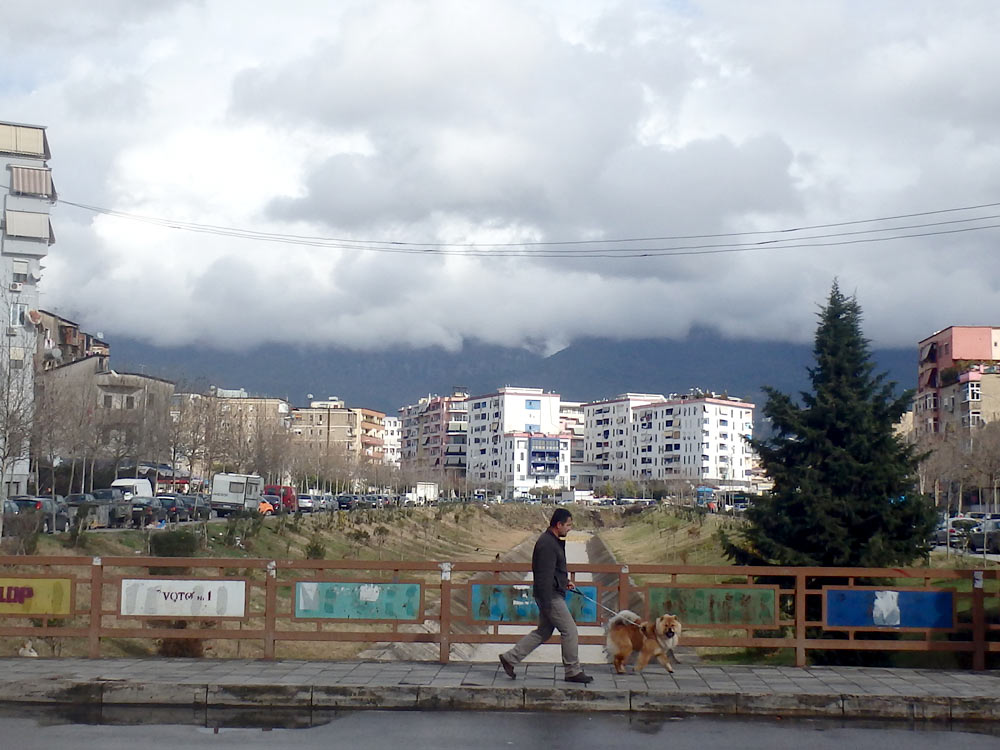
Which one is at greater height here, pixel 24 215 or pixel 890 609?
pixel 24 215

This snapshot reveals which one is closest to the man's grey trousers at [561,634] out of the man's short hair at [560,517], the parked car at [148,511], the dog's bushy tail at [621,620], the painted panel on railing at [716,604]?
the dog's bushy tail at [621,620]

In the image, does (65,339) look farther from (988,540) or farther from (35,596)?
(35,596)

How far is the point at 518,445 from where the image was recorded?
184 meters

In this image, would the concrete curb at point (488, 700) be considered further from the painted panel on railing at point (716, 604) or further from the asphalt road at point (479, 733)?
the painted panel on railing at point (716, 604)

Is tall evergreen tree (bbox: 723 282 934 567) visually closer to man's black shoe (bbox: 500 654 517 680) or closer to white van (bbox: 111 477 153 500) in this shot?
man's black shoe (bbox: 500 654 517 680)

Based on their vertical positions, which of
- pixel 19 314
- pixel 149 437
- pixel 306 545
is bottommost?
pixel 306 545

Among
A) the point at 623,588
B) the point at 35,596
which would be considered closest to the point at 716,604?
the point at 623,588

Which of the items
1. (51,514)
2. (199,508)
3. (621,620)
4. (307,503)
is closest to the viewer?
(621,620)

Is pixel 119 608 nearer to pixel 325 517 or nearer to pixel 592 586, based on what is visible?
pixel 592 586

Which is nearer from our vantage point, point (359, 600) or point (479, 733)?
point (479, 733)

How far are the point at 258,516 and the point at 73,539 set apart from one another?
16.0m

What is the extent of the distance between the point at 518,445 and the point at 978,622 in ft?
558

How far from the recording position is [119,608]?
1454cm

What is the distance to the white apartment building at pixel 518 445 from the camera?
183250 millimetres
